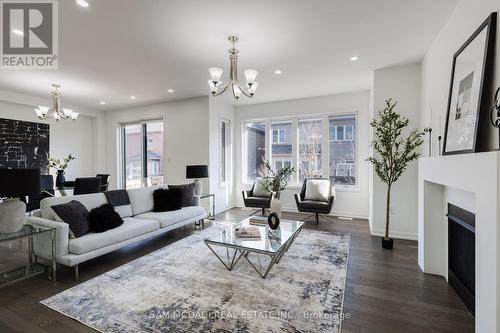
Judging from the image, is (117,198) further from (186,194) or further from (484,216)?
(484,216)

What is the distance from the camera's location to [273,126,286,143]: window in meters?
6.47

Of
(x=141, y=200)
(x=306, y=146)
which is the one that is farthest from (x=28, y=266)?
(x=306, y=146)

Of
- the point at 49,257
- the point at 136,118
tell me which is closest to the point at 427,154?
the point at 49,257

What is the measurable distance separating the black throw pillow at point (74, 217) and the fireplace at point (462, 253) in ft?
13.1

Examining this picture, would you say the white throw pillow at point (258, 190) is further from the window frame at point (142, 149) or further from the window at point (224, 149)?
the window frame at point (142, 149)

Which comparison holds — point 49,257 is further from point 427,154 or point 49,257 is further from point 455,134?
point 427,154

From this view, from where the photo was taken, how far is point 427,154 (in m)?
3.39

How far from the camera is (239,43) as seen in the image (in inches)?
126

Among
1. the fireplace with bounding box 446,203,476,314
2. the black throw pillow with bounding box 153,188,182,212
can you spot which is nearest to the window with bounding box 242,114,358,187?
the black throw pillow with bounding box 153,188,182,212

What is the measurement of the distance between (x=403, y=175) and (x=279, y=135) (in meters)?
3.28

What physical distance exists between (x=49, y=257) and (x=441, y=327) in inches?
154

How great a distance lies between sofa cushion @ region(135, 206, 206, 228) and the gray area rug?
0.68m

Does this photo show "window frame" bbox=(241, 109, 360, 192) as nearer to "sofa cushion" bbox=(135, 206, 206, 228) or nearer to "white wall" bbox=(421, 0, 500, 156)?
"white wall" bbox=(421, 0, 500, 156)

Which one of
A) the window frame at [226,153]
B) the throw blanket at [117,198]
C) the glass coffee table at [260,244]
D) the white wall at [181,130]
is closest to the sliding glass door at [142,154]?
the white wall at [181,130]
